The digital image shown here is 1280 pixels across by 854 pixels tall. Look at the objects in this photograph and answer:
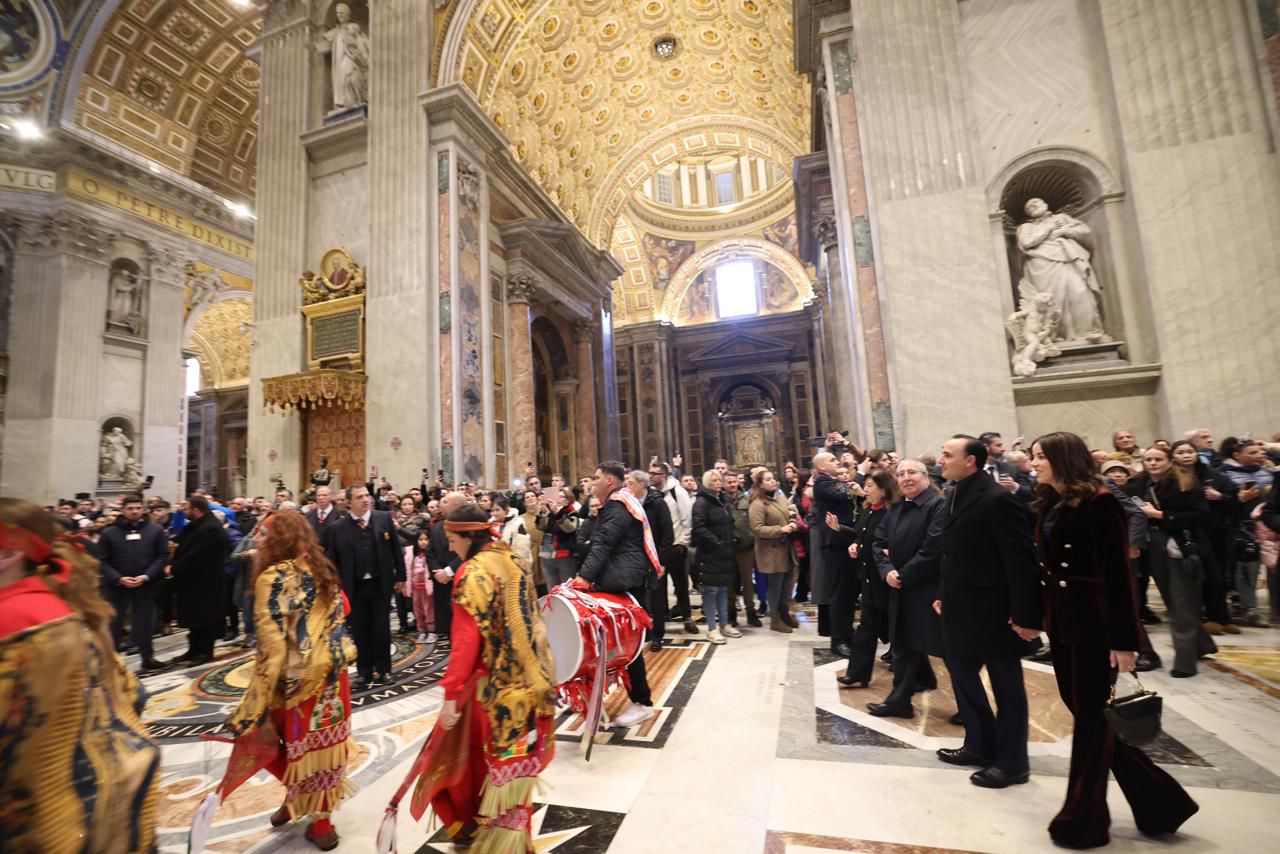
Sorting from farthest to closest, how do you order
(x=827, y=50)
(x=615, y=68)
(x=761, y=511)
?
(x=615, y=68) → (x=827, y=50) → (x=761, y=511)

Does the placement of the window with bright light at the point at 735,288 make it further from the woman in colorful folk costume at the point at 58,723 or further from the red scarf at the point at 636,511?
the woman in colorful folk costume at the point at 58,723

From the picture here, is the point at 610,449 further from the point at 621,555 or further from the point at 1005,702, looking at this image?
the point at 1005,702

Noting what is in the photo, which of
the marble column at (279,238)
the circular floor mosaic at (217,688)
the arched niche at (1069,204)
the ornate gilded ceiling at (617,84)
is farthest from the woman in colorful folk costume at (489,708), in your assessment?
the ornate gilded ceiling at (617,84)

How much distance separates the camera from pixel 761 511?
5.86 metres

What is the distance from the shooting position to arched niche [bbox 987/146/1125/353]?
7.87 m

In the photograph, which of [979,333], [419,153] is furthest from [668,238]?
[979,333]

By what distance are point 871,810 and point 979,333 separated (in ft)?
23.3

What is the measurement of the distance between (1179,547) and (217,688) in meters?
7.61

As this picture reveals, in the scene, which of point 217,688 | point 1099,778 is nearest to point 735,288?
point 217,688

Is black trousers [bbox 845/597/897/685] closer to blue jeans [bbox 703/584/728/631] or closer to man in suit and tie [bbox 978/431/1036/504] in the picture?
man in suit and tie [bbox 978/431/1036/504]

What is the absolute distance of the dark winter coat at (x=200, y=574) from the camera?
19.3 ft

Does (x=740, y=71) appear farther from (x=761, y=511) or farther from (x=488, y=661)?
(x=488, y=661)

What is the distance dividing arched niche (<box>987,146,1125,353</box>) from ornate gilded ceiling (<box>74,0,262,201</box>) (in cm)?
1846

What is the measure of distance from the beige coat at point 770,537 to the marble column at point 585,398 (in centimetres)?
1264
